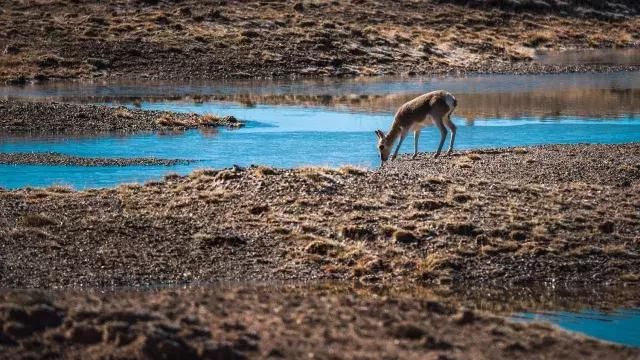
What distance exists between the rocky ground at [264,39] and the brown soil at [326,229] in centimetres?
2766

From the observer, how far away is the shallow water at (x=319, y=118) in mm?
25344

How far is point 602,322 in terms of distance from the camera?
13203 mm

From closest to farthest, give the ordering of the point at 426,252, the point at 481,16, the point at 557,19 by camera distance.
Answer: the point at 426,252
the point at 481,16
the point at 557,19

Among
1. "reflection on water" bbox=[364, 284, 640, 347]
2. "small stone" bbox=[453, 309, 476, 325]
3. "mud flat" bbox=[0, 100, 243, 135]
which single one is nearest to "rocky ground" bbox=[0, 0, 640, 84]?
"mud flat" bbox=[0, 100, 243, 135]

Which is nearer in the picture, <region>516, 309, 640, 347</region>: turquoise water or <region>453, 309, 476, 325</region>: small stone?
<region>453, 309, 476, 325</region>: small stone

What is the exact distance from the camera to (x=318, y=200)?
18641 mm

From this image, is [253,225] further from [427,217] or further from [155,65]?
[155,65]

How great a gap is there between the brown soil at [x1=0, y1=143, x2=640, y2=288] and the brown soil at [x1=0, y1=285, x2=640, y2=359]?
2827 mm

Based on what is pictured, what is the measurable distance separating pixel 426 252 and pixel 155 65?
33465 mm

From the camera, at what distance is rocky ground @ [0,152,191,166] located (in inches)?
985

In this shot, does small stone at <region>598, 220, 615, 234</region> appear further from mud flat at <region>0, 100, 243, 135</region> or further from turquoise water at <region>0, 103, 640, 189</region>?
mud flat at <region>0, 100, 243, 135</region>

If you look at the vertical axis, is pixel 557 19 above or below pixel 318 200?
above

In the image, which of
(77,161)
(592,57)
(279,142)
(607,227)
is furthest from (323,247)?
(592,57)

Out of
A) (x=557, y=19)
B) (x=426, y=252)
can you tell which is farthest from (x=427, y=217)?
(x=557, y=19)
